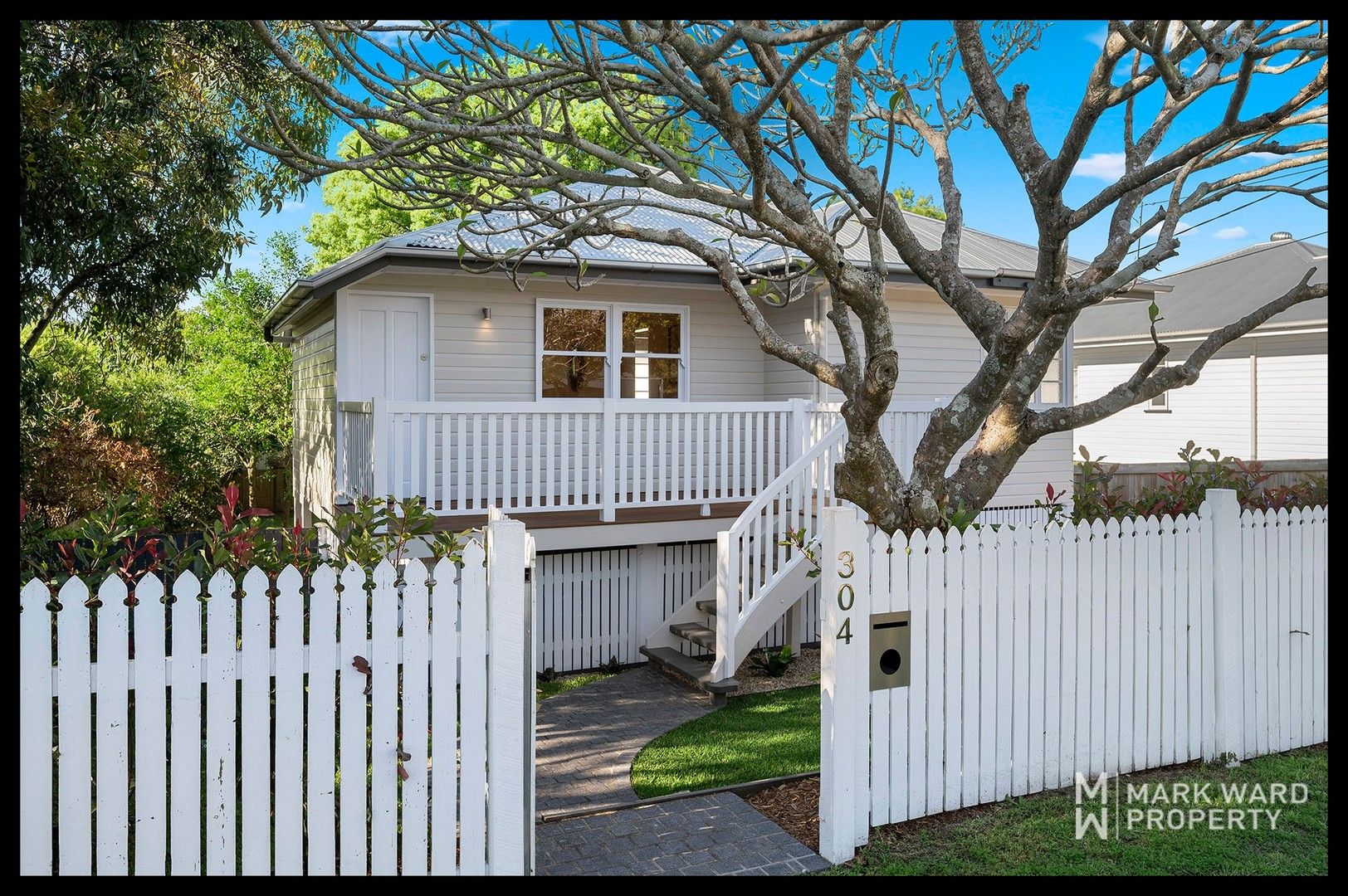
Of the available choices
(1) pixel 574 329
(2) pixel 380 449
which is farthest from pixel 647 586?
(1) pixel 574 329

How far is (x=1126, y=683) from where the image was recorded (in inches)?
241

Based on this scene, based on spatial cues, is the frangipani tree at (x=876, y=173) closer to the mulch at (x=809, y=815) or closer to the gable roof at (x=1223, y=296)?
the mulch at (x=809, y=815)

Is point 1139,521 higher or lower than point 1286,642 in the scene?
higher

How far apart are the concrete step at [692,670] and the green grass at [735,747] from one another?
14 centimetres

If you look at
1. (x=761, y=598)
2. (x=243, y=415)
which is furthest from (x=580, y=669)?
(x=243, y=415)

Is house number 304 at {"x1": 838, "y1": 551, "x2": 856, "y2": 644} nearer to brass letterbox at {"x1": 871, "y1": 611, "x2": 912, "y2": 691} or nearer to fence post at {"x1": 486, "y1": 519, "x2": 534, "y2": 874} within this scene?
brass letterbox at {"x1": 871, "y1": 611, "x2": 912, "y2": 691}

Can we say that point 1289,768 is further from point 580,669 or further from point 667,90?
point 580,669

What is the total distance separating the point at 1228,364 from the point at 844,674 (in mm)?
21146

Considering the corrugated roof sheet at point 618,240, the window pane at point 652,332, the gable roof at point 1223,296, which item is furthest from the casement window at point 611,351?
the gable roof at point 1223,296

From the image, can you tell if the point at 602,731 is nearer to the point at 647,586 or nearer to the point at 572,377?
the point at 647,586

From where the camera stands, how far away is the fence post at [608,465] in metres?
10.2

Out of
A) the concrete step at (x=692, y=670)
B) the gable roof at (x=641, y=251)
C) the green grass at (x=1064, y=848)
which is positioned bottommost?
the concrete step at (x=692, y=670)

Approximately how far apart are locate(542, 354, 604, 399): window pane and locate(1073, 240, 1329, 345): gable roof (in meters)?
12.4

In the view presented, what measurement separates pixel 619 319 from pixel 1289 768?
8.84m
